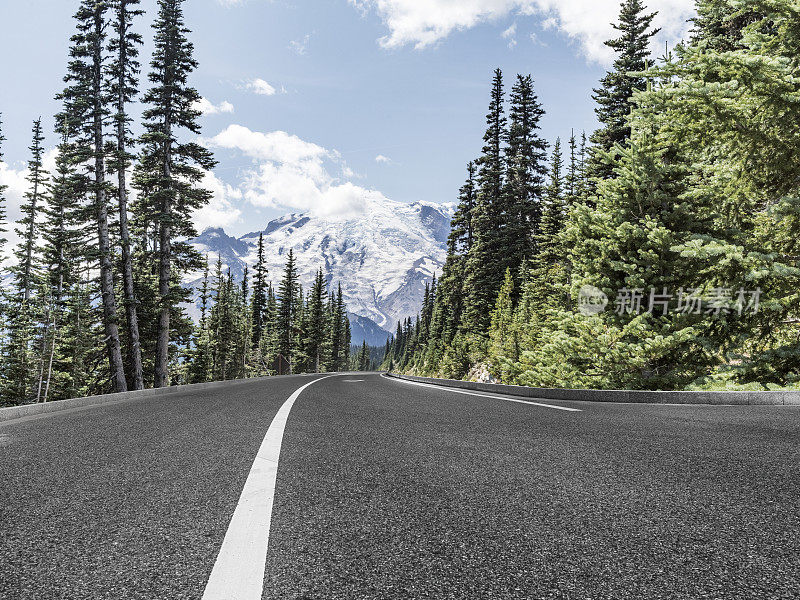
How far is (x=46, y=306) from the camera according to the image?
2756cm

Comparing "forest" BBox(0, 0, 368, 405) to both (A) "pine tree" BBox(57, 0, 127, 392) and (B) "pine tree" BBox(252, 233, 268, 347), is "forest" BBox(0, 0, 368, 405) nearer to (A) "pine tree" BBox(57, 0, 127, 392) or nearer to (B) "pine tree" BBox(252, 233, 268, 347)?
(A) "pine tree" BBox(57, 0, 127, 392)

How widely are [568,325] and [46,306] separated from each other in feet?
92.7

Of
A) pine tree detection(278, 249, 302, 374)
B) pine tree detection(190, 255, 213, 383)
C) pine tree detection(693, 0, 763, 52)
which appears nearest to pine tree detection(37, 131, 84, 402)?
pine tree detection(190, 255, 213, 383)

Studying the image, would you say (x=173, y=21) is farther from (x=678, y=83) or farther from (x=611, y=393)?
(x=611, y=393)

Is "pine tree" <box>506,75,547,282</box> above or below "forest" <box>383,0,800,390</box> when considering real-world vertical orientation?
above

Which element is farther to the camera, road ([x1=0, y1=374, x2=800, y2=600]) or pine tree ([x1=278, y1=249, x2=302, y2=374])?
pine tree ([x1=278, y1=249, x2=302, y2=374])

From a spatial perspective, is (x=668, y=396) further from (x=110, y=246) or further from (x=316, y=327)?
(x=316, y=327)

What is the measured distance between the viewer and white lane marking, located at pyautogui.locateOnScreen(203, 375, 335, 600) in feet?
5.52

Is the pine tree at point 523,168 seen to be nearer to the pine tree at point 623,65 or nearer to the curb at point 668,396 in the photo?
the pine tree at point 623,65

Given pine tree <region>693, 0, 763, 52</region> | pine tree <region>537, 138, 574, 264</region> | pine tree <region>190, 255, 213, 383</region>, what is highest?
pine tree <region>693, 0, 763, 52</region>

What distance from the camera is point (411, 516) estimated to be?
244 centimetres

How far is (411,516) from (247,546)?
2.64ft

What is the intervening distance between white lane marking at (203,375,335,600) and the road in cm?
1

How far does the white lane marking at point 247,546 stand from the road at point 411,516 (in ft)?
0.04
